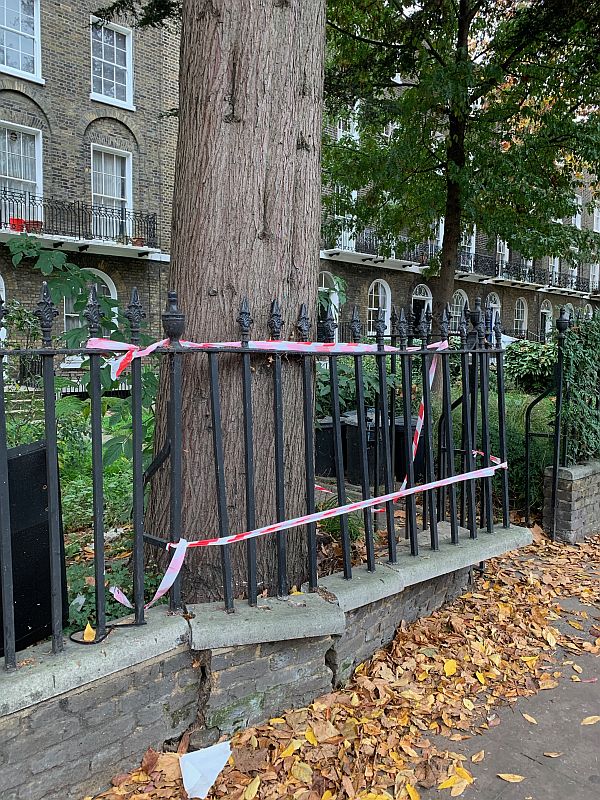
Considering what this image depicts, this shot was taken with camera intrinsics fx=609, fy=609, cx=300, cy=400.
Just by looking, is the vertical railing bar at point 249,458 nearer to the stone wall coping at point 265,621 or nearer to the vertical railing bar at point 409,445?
the stone wall coping at point 265,621

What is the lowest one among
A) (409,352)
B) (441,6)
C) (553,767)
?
(553,767)

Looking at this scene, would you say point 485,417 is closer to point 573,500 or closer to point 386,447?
point 386,447

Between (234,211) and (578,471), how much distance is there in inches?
154

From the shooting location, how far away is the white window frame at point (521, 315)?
3347 cm

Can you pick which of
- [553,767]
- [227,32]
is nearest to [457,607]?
A: [553,767]

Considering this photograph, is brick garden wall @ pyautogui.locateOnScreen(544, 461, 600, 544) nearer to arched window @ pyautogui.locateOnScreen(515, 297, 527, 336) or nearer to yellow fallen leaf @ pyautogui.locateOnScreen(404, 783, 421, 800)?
yellow fallen leaf @ pyautogui.locateOnScreen(404, 783, 421, 800)

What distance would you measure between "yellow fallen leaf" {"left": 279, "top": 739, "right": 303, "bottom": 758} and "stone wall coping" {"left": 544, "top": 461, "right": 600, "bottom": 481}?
11.7 feet

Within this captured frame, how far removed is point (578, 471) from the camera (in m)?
5.23

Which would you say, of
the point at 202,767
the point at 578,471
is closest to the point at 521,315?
the point at 578,471

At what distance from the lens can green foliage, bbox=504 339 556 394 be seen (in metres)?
12.1

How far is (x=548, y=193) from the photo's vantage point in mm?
10234

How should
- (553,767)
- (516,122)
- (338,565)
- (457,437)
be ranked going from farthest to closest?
(516,122), (457,437), (338,565), (553,767)

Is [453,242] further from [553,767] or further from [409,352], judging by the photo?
[553,767]

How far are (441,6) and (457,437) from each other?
6.57 meters
